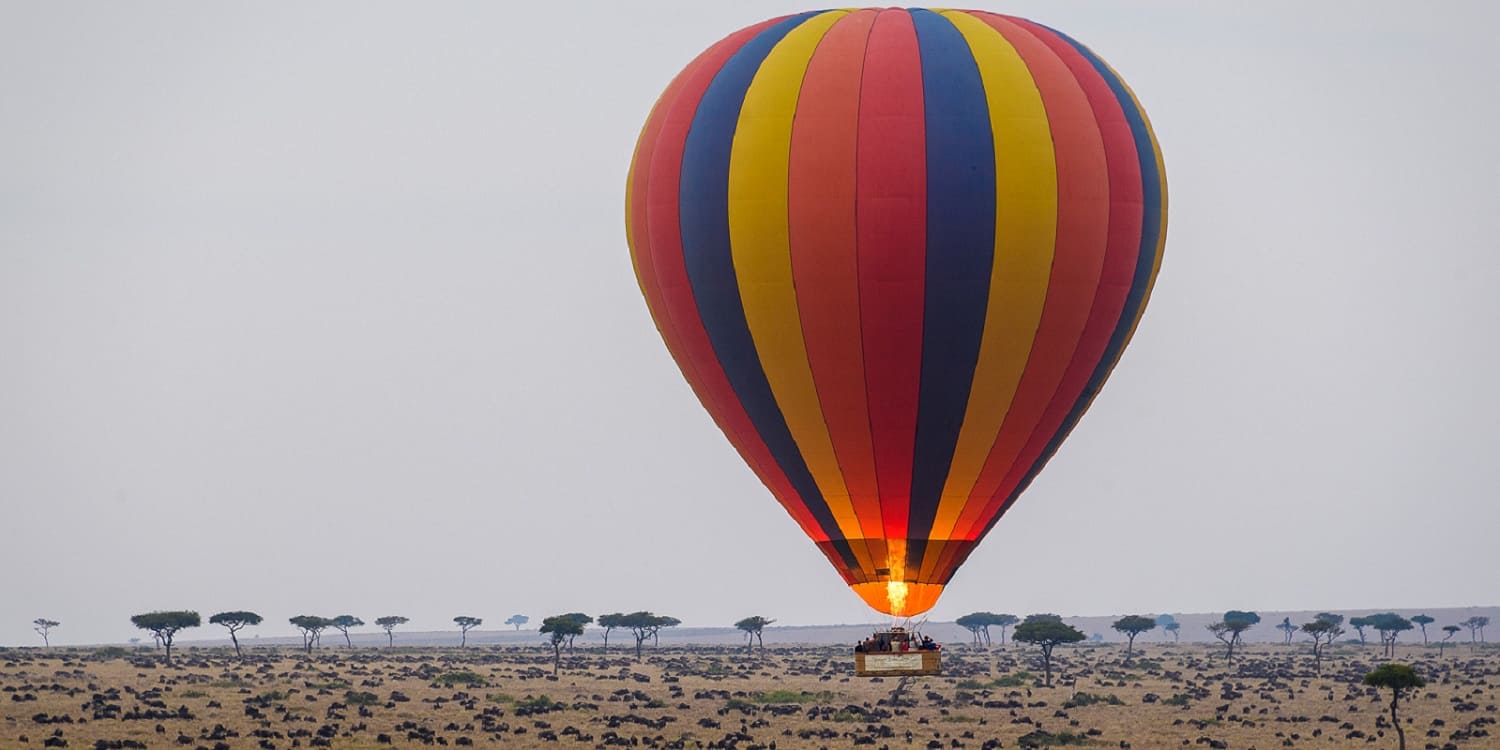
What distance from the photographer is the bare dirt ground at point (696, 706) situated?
57.0 metres

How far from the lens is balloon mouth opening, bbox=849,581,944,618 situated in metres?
32.2

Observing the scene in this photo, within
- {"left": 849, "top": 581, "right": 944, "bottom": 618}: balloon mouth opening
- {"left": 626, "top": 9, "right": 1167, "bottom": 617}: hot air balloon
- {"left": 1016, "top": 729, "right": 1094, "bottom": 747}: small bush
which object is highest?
{"left": 626, "top": 9, "right": 1167, "bottom": 617}: hot air balloon

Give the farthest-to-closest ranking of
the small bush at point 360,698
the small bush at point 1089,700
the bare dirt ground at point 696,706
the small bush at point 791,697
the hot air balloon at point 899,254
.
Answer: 1. the small bush at point 791,697
2. the small bush at point 1089,700
3. the small bush at point 360,698
4. the bare dirt ground at point 696,706
5. the hot air balloon at point 899,254

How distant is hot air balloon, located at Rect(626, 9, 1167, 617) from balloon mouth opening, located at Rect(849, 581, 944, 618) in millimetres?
41

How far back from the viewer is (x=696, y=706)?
231 feet

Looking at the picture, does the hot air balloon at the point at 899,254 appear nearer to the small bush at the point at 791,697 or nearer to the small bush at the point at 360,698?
the small bush at the point at 360,698

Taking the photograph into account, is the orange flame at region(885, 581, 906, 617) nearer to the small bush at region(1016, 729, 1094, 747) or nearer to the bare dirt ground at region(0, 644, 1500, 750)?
the bare dirt ground at region(0, 644, 1500, 750)

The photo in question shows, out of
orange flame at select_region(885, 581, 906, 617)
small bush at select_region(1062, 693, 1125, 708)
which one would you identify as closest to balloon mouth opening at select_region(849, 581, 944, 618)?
orange flame at select_region(885, 581, 906, 617)

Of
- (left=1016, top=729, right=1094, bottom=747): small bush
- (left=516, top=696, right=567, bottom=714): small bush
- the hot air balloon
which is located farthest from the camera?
(left=516, top=696, right=567, bottom=714): small bush

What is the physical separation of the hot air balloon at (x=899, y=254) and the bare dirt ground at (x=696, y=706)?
23589 millimetres

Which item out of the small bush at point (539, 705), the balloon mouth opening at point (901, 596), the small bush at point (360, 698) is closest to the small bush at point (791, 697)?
the small bush at point (539, 705)

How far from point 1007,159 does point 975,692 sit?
50.8 meters

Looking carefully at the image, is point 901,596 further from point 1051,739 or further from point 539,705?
point 539,705

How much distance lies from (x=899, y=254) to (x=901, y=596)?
5.86m
